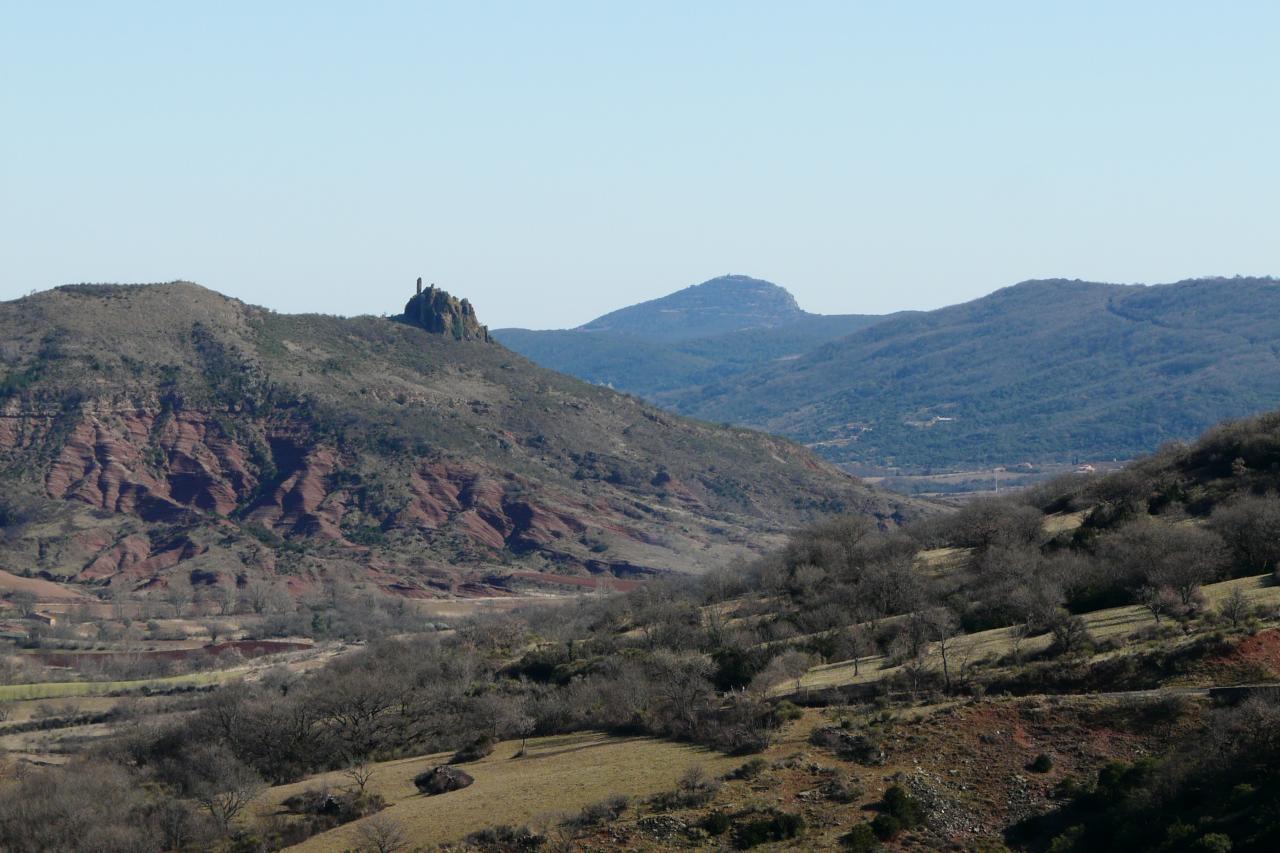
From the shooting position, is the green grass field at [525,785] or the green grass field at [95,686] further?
the green grass field at [95,686]

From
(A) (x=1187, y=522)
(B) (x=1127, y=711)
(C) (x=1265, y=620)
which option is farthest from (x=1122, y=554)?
(B) (x=1127, y=711)

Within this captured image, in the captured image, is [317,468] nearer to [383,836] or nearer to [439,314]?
[439,314]

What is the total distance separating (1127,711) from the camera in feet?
121

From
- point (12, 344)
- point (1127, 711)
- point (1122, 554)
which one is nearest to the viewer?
point (1127, 711)

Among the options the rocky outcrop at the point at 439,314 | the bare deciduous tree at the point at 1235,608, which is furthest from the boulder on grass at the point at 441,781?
the rocky outcrop at the point at 439,314

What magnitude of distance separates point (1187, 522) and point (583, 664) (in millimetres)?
23203

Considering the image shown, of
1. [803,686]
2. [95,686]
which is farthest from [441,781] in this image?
[95,686]

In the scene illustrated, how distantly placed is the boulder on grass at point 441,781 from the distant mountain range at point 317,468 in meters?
80.3

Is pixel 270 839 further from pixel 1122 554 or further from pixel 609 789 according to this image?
pixel 1122 554

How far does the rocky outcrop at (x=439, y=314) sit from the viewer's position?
7387 inches

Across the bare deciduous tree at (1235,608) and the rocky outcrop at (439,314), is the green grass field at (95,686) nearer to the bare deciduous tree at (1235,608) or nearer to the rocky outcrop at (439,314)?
the bare deciduous tree at (1235,608)

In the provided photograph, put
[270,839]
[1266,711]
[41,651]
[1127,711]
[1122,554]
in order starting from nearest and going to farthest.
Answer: [1266,711], [1127,711], [270,839], [1122,554], [41,651]

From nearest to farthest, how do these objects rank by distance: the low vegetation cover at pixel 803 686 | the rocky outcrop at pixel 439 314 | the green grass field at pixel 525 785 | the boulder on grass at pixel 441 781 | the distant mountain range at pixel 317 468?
the low vegetation cover at pixel 803 686 < the green grass field at pixel 525 785 < the boulder on grass at pixel 441 781 < the distant mountain range at pixel 317 468 < the rocky outcrop at pixel 439 314

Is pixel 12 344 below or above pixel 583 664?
above
